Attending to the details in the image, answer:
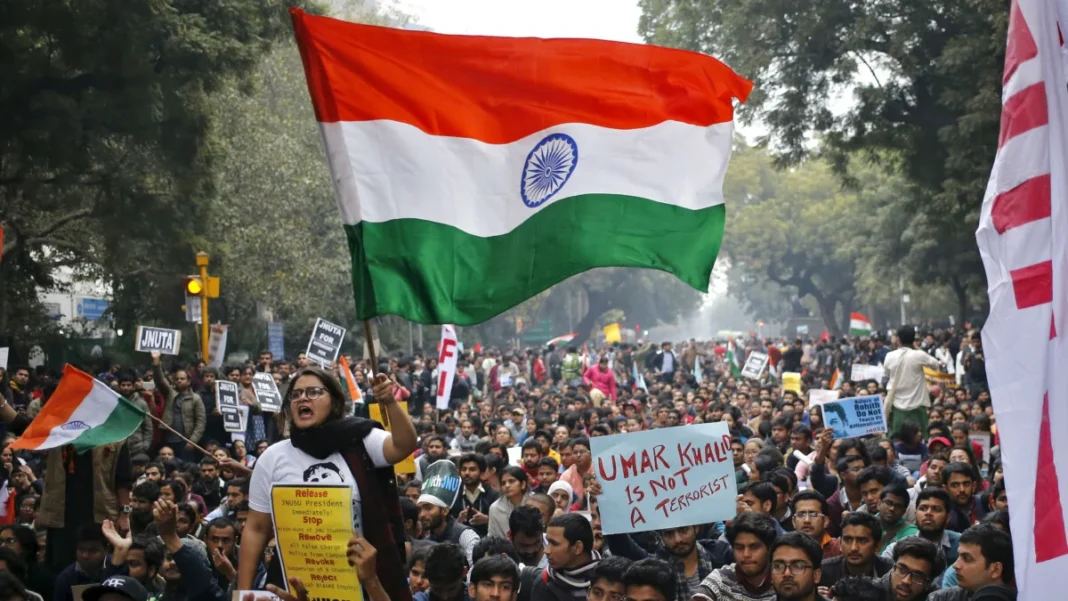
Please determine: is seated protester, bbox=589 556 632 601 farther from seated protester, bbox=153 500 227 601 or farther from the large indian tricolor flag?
seated protester, bbox=153 500 227 601

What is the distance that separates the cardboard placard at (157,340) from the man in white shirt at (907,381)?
26.1 feet

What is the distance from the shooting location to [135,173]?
2045cm

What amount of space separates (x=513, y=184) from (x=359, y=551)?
89.3 inches

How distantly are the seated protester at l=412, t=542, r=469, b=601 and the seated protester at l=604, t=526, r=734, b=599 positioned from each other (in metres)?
1.07

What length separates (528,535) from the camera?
7.37m

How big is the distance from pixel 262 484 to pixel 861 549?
355 cm

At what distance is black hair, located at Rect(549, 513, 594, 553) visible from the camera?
252 inches

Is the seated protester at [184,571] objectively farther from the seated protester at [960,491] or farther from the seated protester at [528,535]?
the seated protester at [960,491]

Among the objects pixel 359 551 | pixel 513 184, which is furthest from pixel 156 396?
pixel 359 551

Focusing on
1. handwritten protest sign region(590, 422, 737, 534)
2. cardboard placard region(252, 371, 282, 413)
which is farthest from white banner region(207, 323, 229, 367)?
Answer: handwritten protest sign region(590, 422, 737, 534)

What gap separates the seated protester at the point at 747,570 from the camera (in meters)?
6.07

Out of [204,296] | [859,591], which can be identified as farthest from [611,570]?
[204,296]

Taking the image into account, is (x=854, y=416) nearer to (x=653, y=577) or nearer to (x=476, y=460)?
(x=476, y=460)

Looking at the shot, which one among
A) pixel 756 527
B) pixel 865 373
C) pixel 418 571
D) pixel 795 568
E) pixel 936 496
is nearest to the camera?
pixel 795 568
